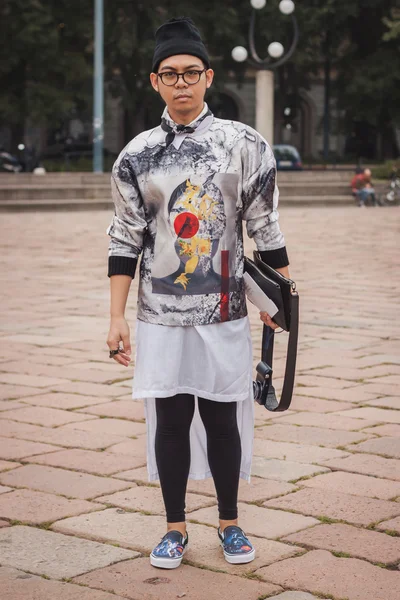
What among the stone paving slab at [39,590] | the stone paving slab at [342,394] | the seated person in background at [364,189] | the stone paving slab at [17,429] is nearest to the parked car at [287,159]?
the seated person in background at [364,189]

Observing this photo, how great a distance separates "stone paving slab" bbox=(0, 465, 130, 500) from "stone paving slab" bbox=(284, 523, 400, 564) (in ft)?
2.87

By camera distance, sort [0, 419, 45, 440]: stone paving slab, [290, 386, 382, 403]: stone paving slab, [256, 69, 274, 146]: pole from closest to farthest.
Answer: [0, 419, 45, 440]: stone paving slab
[290, 386, 382, 403]: stone paving slab
[256, 69, 274, 146]: pole

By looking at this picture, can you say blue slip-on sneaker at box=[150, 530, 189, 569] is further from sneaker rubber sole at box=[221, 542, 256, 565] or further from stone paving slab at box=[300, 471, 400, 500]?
stone paving slab at box=[300, 471, 400, 500]

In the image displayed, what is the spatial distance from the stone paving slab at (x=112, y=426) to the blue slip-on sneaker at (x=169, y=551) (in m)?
1.67

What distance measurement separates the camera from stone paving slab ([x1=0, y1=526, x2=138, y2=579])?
3336mm

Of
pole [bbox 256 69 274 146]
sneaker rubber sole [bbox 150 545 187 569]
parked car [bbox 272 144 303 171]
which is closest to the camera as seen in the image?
sneaker rubber sole [bbox 150 545 187 569]

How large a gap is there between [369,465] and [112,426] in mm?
1305

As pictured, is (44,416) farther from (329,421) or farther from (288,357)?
(288,357)

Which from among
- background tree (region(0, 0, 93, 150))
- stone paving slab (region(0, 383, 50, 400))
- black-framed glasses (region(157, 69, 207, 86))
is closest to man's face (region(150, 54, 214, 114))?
black-framed glasses (region(157, 69, 207, 86))

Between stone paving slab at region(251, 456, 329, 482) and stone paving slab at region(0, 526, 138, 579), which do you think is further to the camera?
stone paving slab at region(251, 456, 329, 482)

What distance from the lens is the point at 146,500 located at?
13.3 feet

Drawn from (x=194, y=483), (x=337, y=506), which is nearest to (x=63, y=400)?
(x=194, y=483)

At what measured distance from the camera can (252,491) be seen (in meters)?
4.18

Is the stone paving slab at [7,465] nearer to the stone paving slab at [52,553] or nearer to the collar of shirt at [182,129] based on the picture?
the stone paving slab at [52,553]
